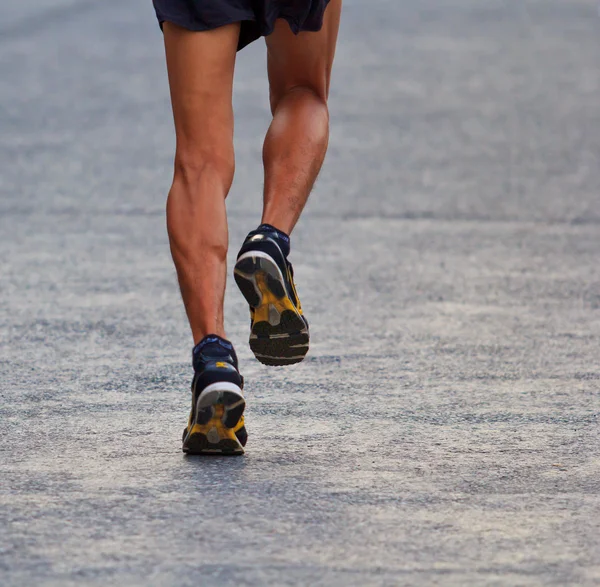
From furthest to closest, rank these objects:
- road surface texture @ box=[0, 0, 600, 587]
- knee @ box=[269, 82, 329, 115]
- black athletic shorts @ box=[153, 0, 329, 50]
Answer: knee @ box=[269, 82, 329, 115] < black athletic shorts @ box=[153, 0, 329, 50] < road surface texture @ box=[0, 0, 600, 587]

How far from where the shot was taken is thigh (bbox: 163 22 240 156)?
11.5 feet

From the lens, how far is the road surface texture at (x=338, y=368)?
8.84ft

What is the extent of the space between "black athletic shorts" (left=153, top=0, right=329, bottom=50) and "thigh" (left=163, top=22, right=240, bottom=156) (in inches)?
1.3

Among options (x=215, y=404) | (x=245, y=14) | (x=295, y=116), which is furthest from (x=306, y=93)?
(x=215, y=404)

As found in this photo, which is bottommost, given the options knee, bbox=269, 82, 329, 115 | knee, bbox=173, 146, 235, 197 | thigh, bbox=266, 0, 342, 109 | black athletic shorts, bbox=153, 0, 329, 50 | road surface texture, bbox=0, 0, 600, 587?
road surface texture, bbox=0, 0, 600, 587

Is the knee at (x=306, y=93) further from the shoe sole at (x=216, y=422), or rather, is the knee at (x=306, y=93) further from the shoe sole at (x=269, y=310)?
the shoe sole at (x=216, y=422)

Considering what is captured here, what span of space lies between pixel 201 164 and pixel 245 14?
1.27ft

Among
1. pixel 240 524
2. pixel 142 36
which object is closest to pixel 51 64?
pixel 142 36

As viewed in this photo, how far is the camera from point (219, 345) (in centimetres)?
340

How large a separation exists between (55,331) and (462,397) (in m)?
1.62

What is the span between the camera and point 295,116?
155 inches

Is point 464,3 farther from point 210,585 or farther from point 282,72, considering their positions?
point 210,585

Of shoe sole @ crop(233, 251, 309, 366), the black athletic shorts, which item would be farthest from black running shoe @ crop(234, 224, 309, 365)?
the black athletic shorts

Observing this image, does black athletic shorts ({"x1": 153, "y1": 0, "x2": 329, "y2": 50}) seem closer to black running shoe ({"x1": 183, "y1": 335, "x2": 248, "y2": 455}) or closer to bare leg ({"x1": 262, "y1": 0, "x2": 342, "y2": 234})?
bare leg ({"x1": 262, "y1": 0, "x2": 342, "y2": 234})
